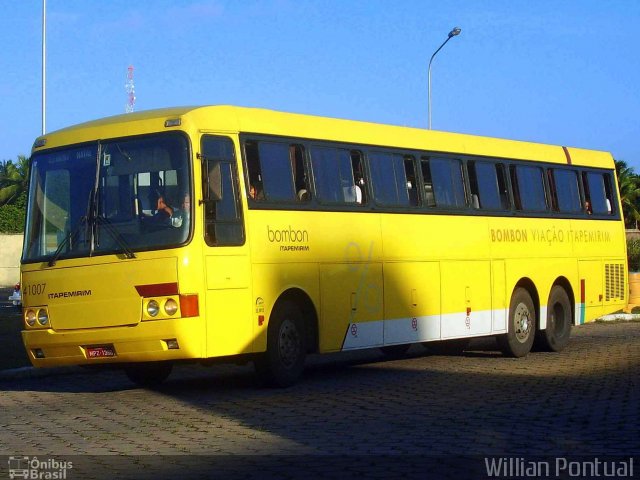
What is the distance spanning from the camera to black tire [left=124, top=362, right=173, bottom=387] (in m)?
17.1

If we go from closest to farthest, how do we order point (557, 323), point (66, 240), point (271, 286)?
point (66, 240), point (271, 286), point (557, 323)

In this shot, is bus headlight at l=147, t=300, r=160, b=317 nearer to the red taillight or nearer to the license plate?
the red taillight

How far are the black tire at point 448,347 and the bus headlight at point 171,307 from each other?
29.1 ft

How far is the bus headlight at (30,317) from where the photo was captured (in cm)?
1550

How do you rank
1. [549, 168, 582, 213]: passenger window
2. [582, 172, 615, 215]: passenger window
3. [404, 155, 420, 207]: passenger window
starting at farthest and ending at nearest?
[582, 172, 615, 215]: passenger window < [549, 168, 582, 213]: passenger window < [404, 155, 420, 207]: passenger window

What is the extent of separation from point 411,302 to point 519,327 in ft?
11.7

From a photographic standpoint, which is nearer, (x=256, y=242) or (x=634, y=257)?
(x=256, y=242)

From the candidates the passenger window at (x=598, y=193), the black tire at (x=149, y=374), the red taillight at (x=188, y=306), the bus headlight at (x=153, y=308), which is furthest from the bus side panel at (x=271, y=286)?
the passenger window at (x=598, y=193)

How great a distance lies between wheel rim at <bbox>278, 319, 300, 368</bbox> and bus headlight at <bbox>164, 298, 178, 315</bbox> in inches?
74.0

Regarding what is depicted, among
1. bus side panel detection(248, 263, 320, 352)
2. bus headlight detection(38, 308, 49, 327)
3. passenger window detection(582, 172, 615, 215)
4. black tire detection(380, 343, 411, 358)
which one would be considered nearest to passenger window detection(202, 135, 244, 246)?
bus side panel detection(248, 263, 320, 352)

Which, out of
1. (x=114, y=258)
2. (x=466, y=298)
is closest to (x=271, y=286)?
(x=114, y=258)

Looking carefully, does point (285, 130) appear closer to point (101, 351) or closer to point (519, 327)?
point (101, 351)

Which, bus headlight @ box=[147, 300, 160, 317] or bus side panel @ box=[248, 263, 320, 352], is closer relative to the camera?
bus headlight @ box=[147, 300, 160, 317]

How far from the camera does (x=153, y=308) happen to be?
1452 cm
